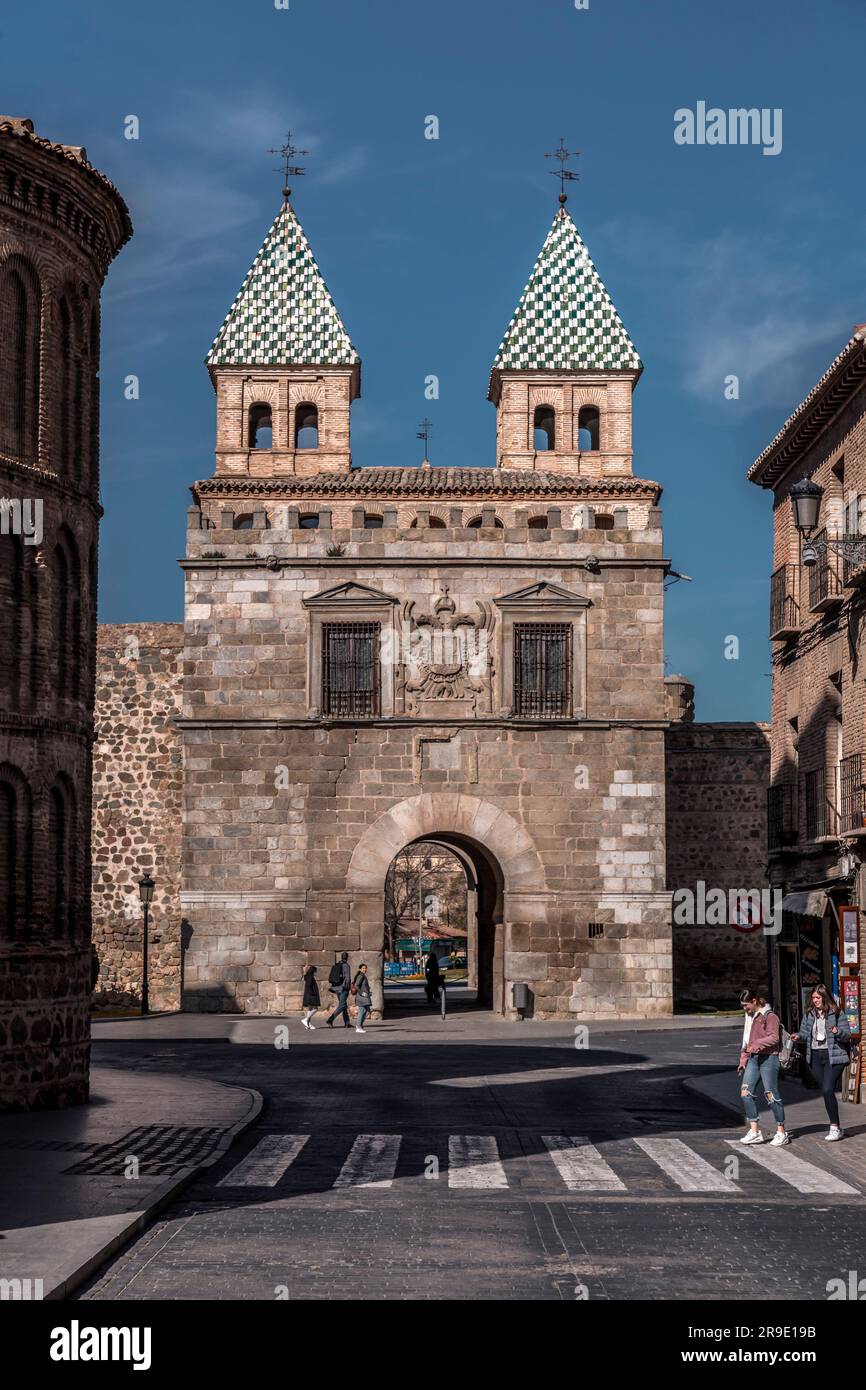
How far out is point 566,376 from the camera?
5644 cm

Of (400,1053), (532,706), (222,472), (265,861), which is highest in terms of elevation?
(222,472)

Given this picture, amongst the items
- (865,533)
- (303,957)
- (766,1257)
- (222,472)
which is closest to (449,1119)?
(766,1257)

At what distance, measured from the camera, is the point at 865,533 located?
77.7ft

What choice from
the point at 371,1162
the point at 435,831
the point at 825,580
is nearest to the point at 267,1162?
the point at 371,1162

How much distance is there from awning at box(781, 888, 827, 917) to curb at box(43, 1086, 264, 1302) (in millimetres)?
8428

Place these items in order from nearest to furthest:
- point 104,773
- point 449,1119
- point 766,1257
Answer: point 766,1257 → point 449,1119 → point 104,773

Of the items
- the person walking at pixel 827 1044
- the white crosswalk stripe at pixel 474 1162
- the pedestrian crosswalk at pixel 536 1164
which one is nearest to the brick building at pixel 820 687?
the person walking at pixel 827 1044

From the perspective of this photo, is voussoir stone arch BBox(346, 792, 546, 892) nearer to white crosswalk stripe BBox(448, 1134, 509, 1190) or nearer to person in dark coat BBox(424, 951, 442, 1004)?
person in dark coat BBox(424, 951, 442, 1004)

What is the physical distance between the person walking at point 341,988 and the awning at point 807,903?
10106 mm

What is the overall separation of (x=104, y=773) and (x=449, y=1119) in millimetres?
24207

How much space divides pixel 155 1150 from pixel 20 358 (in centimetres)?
916

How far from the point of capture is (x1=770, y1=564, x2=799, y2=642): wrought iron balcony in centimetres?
2845

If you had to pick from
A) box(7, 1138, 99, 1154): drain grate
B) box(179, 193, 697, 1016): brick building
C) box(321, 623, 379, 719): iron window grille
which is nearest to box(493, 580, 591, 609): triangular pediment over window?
box(179, 193, 697, 1016): brick building
